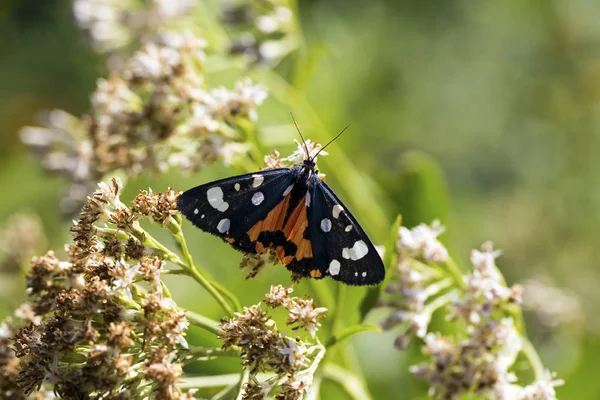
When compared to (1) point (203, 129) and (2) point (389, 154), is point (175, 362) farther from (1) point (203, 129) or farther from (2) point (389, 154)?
(2) point (389, 154)

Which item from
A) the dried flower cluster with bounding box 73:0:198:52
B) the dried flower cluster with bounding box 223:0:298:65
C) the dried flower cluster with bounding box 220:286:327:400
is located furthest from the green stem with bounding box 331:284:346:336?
the dried flower cluster with bounding box 73:0:198:52

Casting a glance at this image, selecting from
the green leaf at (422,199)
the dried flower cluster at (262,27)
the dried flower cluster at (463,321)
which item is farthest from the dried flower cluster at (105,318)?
the dried flower cluster at (262,27)

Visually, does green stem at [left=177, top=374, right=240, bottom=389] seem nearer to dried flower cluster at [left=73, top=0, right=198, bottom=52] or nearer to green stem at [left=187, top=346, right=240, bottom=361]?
green stem at [left=187, top=346, right=240, bottom=361]

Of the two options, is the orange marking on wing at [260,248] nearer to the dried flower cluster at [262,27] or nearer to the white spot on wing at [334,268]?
the white spot on wing at [334,268]

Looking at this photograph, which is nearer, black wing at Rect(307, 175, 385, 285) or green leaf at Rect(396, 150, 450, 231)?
black wing at Rect(307, 175, 385, 285)

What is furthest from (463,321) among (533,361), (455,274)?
(533,361)

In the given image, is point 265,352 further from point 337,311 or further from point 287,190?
point 287,190
